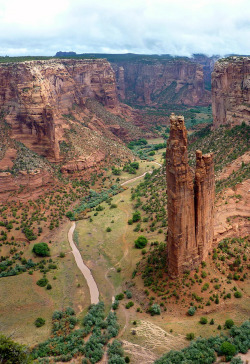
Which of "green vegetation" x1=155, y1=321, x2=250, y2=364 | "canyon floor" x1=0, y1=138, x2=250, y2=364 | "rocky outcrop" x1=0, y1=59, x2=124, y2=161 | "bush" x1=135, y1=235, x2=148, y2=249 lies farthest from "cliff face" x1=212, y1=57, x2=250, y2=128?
"green vegetation" x1=155, y1=321, x2=250, y2=364

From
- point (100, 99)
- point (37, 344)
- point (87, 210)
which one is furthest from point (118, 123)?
point (37, 344)

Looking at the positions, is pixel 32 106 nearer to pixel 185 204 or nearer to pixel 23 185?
pixel 23 185

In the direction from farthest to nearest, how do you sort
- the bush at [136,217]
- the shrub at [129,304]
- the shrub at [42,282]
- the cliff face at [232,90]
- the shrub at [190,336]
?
the cliff face at [232,90], the bush at [136,217], the shrub at [42,282], the shrub at [129,304], the shrub at [190,336]

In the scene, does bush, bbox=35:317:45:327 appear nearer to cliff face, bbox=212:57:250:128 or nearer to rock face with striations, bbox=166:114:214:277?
rock face with striations, bbox=166:114:214:277

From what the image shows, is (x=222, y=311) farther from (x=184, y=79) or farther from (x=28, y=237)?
(x=184, y=79)

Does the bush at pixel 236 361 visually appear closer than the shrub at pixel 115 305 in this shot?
Yes

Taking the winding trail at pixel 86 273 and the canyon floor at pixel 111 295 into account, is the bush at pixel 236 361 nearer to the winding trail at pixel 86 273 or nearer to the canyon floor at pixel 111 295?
the canyon floor at pixel 111 295

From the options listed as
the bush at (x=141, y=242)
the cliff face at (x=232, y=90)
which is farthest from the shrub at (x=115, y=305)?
the cliff face at (x=232, y=90)
